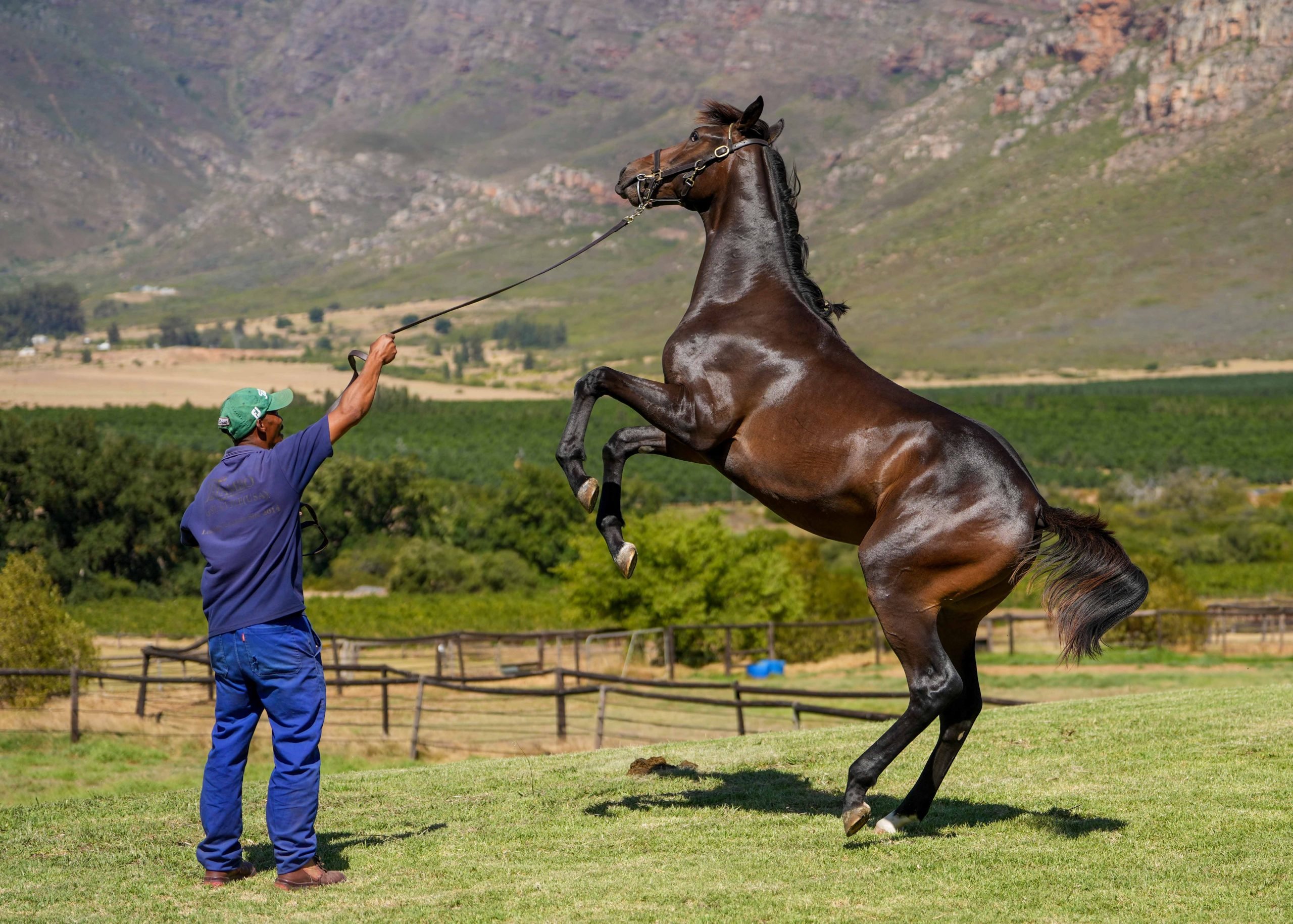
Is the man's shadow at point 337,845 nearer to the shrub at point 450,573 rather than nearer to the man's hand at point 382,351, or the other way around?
the man's hand at point 382,351

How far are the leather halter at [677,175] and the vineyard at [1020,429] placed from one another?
66982mm

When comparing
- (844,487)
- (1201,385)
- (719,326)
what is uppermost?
(1201,385)

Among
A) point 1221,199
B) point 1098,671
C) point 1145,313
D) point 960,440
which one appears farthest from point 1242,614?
point 1221,199

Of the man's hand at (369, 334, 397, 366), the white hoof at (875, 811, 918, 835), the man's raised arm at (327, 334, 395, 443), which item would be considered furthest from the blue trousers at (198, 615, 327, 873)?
the white hoof at (875, 811, 918, 835)

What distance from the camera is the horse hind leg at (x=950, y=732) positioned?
20.9ft

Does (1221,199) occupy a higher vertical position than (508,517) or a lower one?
higher

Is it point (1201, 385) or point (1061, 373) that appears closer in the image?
point (1201, 385)

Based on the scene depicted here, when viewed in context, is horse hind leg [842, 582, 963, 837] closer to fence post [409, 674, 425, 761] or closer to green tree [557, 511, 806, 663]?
fence post [409, 674, 425, 761]

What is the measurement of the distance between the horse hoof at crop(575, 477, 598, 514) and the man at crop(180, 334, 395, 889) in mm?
1240

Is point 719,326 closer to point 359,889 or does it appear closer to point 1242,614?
point 359,889

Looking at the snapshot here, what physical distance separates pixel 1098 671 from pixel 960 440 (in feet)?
76.7

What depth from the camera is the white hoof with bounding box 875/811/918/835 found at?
6145mm

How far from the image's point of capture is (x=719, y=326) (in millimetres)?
6609

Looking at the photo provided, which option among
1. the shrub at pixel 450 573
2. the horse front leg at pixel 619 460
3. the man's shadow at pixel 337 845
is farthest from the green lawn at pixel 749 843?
the shrub at pixel 450 573
